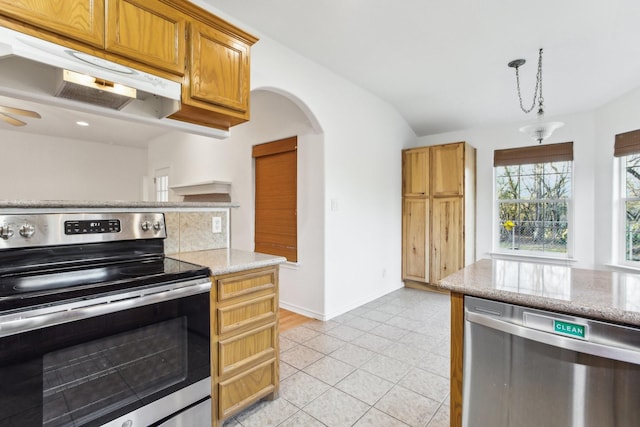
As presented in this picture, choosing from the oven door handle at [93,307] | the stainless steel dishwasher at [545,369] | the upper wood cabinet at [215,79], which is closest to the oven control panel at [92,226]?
the oven door handle at [93,307]

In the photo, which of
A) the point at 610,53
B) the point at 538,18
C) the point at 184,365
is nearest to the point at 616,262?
the point at 610,53

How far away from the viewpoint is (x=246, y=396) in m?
1.68

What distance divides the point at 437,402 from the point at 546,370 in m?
0.93

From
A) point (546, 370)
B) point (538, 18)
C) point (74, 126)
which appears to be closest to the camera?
point (546, 370)

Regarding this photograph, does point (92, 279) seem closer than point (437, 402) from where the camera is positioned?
Yes

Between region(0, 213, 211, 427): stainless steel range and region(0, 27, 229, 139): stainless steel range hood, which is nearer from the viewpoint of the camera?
region(0, 213, 211, 427): stainless steel range

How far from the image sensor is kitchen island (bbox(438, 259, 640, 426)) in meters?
0.99

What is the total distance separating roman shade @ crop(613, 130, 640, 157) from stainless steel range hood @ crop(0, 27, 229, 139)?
4608mm

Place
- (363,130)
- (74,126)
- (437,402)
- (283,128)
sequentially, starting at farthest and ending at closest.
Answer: (74,126) < (363,130) < (283,128) < (437,402)

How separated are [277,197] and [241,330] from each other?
2.16 meters

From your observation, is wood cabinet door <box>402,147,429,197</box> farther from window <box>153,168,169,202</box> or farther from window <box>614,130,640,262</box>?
window <box>153,168,169,202</box>

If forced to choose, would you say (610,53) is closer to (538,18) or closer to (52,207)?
(538,18)

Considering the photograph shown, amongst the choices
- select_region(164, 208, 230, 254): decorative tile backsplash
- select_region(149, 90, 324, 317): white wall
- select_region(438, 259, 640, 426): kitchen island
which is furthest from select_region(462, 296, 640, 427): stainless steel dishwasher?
select_region(149, 90, 324, 317): white wall

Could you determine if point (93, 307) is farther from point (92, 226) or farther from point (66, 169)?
point (66, 169)
